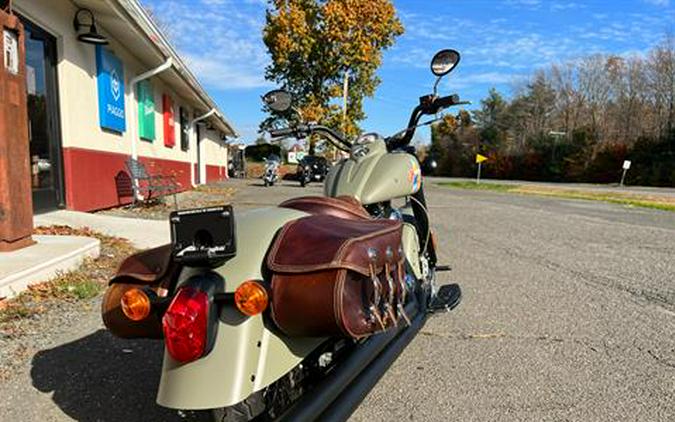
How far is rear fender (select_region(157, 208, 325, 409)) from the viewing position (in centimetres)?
157

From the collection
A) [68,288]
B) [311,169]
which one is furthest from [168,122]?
[311,169]

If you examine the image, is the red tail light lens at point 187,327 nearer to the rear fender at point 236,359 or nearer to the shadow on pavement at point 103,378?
the rear fender at point 236,359

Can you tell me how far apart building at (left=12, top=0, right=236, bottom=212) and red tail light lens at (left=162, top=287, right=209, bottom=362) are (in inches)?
232

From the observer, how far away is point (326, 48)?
98.3 feet

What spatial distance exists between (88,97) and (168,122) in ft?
18.7

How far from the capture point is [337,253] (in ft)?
5.30

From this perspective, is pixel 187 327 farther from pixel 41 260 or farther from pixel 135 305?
pixel 41 260

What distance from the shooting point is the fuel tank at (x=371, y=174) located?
9.48 ft

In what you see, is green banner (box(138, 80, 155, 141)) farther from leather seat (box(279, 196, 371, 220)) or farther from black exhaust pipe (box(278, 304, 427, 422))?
black exhaust pipe (box(278, 304, 427, 422))

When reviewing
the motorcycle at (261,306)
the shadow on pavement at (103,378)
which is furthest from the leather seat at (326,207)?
the shadow on pavement at (103,378)

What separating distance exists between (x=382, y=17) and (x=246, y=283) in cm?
3171

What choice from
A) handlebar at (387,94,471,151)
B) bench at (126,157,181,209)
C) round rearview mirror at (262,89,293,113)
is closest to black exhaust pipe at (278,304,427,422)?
handlebar at (387,94,471,151)

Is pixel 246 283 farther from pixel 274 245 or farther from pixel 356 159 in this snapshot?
pixel 356 159

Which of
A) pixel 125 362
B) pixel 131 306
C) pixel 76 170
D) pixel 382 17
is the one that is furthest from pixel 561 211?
pixel 382 17
